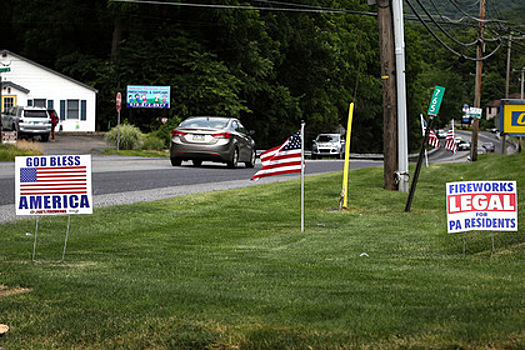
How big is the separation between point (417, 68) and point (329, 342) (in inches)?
3080

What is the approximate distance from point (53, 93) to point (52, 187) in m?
49.2

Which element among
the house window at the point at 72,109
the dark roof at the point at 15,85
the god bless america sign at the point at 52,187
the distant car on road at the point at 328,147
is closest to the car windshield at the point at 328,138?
the distant car on road at the point at 328,147

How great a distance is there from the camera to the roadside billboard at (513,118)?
65.6 feet

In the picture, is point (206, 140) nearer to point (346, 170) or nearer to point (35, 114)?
point (346, 170)

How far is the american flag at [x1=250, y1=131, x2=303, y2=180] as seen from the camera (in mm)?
13016

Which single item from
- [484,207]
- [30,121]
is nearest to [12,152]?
[30,121]

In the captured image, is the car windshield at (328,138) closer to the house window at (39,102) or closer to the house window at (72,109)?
the house window at (72,109)

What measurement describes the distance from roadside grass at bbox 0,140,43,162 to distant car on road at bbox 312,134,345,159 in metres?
22.3

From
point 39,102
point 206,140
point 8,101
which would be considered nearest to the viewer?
point 206,140

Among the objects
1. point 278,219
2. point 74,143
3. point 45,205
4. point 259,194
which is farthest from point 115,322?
point 74,143

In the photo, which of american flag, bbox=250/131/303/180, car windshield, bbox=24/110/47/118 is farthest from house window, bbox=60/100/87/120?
american flag, bbox=250/131/303/180

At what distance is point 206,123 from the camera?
27438 millimetres

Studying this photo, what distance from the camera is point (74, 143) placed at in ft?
153

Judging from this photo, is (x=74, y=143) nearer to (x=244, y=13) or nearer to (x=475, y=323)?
(x=244, y=13)
